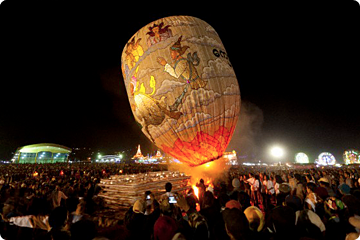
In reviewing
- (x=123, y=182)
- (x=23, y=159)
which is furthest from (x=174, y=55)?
(x=23, y=159)

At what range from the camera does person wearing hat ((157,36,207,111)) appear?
26.9 ft

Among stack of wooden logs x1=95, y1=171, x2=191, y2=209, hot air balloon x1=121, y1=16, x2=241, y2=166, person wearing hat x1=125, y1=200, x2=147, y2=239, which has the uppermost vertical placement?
hot air balloon x1=121, y1=16, x2=241, y2=166

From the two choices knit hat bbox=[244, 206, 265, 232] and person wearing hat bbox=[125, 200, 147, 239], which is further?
person wearing hat bbox=[125, 200, 147, 239]

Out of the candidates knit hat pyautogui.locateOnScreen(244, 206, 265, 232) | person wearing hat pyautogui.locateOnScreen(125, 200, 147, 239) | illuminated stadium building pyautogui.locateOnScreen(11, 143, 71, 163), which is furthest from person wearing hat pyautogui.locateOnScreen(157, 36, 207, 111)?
illuminated stadium building pyautogui.locateOnScreen(11, 143, 71, 163)

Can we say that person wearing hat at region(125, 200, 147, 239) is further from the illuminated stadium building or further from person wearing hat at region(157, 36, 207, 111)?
the illuminated stadium building

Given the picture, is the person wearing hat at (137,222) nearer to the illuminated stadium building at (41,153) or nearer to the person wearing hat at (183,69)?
the person wearing hat at (183,69)

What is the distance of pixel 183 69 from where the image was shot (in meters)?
8.26

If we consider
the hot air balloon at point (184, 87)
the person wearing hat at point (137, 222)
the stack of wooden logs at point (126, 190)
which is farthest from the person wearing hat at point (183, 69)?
the person wearing hat at point (137, 222)

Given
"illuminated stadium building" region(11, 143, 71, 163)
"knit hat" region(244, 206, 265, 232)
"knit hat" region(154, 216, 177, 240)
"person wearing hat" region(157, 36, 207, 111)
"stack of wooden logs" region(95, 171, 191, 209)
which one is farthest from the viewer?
"illuminated stadium building" region(11, 143, 71, 163)

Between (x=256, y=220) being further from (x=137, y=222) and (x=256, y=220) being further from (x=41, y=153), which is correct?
(x=41, y=153)

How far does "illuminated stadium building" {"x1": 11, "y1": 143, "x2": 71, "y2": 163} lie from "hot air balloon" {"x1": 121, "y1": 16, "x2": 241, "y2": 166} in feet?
223

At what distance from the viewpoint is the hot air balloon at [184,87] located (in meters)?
8.27

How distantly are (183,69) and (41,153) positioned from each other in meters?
78.5

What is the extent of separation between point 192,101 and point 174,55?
267cm
